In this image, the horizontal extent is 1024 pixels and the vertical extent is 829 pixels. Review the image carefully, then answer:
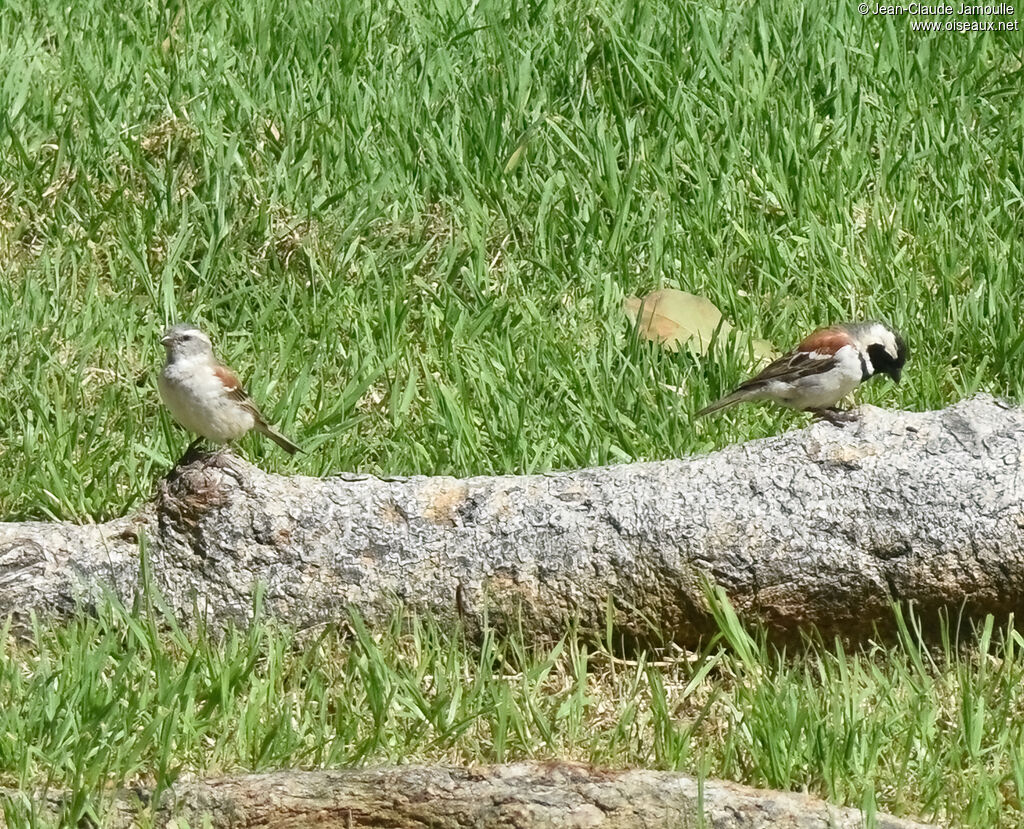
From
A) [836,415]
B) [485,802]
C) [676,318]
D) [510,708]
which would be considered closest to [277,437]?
[510,708]

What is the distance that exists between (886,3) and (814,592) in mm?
4427

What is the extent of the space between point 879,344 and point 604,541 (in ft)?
5.39

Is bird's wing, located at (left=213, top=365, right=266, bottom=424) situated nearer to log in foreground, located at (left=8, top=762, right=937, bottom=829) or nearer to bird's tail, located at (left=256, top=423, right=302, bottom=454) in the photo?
bird's tail, located at (left=256, top=423, right=302, bottom=454)

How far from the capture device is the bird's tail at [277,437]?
5.28m

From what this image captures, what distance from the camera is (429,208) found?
683 cm

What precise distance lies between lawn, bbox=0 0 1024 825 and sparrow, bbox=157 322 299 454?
13.0 inches

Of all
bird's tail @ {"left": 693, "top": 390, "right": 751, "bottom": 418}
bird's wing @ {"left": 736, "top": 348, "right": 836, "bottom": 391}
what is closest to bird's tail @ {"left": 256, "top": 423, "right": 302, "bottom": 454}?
bird's tail @ {"left": 693, "top": 390, "right": 751, "bottom": 418}

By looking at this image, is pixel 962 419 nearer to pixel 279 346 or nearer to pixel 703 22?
pixel 279 346

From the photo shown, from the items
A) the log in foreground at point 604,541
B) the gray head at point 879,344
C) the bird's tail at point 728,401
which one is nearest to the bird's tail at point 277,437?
the log in foreground at point 604,541

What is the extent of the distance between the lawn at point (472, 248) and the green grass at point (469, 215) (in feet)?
0.06

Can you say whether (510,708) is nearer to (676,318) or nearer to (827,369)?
(827,369)

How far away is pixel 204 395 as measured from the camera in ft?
16.6

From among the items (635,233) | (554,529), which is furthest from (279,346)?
(554,529)

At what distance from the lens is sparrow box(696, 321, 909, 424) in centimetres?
538
